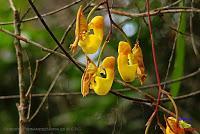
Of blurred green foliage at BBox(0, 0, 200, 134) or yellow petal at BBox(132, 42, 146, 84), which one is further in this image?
blurred green foliage at BBox(0, 0, 200, 134)

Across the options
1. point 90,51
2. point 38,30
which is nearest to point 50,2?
point 38,30

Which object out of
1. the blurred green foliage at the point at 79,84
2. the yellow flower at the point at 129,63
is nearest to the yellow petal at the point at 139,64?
the yellow flower at the point at 129,63

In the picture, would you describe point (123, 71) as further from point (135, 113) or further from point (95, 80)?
point (135, 113)

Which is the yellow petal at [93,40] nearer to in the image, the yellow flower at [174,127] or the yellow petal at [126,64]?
the yellow petal at [126,64]

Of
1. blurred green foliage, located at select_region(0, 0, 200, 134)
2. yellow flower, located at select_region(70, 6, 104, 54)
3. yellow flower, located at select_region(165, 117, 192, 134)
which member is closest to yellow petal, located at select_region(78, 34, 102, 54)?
yellow flower, located at select_region(70, 6, 104, 54)

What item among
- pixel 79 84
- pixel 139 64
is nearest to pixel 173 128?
pixel 139 64

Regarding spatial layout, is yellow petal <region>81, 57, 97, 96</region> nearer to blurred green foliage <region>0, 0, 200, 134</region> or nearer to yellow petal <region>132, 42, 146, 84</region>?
yellow petal <region>132, 42, 146, 84</region>

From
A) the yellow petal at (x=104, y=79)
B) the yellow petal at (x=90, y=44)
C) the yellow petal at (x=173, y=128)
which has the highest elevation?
the yellow petal at (x=90, y=44)
